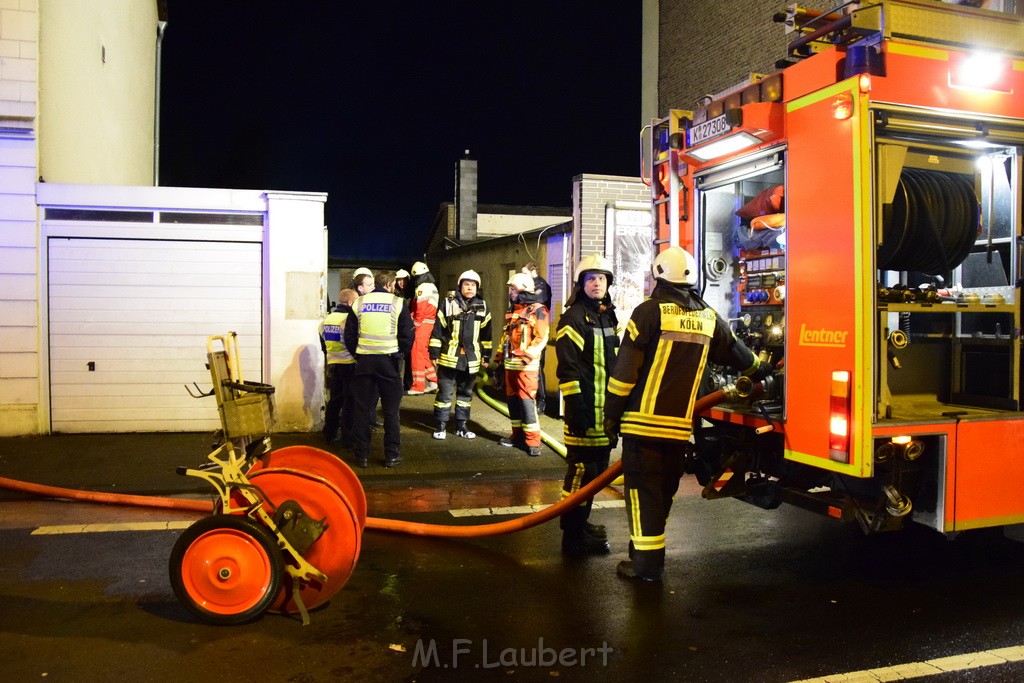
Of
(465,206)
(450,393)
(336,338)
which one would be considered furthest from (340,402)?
(465,206)

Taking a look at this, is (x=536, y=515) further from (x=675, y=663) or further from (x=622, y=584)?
(x=675, y=663)

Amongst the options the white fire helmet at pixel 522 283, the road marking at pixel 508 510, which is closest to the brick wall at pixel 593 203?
the white fire helmet at pixel 522 283

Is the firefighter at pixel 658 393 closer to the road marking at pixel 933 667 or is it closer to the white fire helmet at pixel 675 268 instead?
the white fire helmet at pixel 675 268

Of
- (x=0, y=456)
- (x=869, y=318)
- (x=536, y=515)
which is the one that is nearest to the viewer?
(x=869, y=318)

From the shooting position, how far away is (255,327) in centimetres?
1009

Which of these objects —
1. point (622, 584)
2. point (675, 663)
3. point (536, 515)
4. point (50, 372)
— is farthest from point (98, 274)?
point (675, 663)

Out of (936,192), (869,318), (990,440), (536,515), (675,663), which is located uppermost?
(936,192)

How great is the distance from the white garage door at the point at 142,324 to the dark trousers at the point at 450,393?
7.21 feet

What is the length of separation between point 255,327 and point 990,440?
7.90 m

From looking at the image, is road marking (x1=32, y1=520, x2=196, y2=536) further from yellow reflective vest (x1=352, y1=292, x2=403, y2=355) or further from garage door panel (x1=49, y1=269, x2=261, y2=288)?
garage door panel (x1=49, y1=269, x2=261, y2=288)

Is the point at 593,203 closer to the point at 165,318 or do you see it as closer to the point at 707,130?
the point at 165,318

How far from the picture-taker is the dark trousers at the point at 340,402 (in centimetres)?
889

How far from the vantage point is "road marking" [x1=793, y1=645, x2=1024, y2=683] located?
3.74 m

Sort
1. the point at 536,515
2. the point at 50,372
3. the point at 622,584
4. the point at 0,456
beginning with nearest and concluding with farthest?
the point at 622,584, the point at 536,515, the point at 0,456, the point at 50,372
